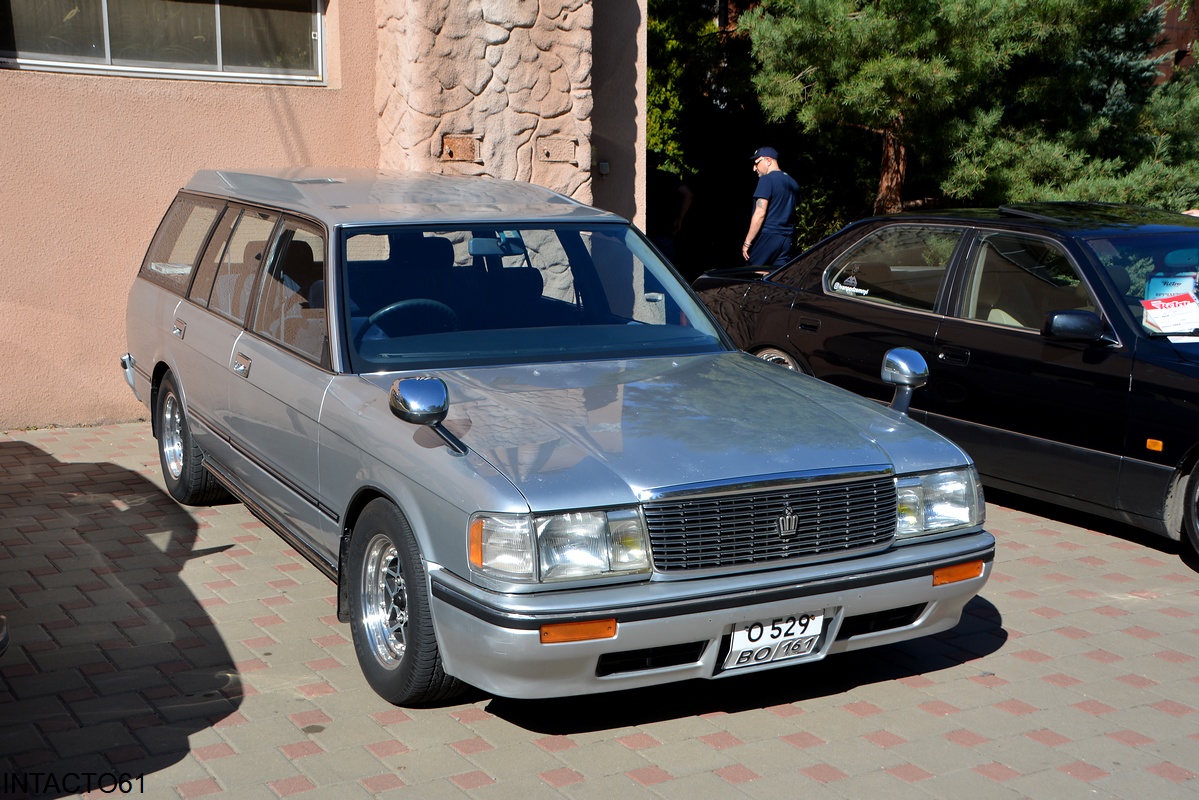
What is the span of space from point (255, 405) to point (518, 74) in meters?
4.62

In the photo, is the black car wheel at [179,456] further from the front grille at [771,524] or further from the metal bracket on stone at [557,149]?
the metal bracket on stone at [557,149]

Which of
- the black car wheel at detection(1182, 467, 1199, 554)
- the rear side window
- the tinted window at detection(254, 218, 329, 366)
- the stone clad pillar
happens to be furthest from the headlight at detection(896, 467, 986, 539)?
the stone clad pillar

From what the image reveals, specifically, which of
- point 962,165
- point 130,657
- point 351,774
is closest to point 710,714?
point 351,774

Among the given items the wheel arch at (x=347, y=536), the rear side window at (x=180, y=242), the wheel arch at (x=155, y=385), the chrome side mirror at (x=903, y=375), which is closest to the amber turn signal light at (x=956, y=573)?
the chrome side mirror at (x=903, y=375)

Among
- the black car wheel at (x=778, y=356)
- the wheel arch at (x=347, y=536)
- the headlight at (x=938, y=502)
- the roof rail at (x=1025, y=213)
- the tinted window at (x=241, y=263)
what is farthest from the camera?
the black car wheel at (x=778, y=356)

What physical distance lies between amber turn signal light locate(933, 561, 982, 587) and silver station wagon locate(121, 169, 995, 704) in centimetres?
1

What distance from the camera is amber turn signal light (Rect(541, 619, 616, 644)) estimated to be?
144 inches

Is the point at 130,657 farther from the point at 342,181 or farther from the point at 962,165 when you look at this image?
the point at 962,165

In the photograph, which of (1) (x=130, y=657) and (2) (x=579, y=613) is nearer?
(2) (x=579, y=613)

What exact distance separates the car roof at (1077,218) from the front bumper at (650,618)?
325 cm

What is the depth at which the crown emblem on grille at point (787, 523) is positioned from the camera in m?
3.94

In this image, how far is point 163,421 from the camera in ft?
22.5

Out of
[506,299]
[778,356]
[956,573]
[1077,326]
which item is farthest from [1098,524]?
[506,299]

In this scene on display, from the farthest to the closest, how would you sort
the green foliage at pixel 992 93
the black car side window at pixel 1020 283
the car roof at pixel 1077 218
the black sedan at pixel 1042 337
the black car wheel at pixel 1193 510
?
the green foliage at pixel 992 93
the car roof at pixel 1077 218
the black car side window at pixel 1020 283
the black sedan at pixel 1042 337
the black car wheel at pixel 1193 510
